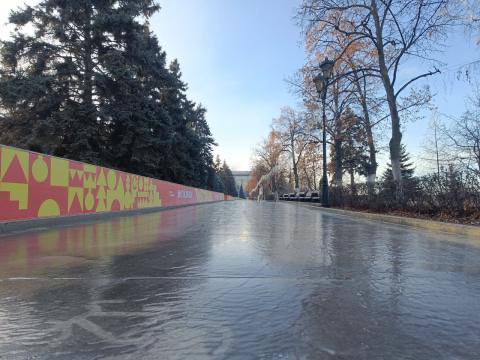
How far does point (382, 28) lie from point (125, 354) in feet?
71.0

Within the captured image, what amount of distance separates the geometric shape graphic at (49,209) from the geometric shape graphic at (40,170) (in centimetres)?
71

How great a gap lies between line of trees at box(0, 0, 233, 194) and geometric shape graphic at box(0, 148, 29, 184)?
17.1 metres

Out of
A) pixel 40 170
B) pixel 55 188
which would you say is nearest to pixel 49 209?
pixel 55 188

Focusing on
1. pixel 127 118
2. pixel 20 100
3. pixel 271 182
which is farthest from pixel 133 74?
pixel 271 182

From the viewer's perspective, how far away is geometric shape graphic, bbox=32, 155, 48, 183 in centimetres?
1189

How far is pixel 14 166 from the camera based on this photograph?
430 inches

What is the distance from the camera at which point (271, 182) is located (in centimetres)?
10044

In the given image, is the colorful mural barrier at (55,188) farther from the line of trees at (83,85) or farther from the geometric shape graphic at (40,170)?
the line of trees at (83,85)

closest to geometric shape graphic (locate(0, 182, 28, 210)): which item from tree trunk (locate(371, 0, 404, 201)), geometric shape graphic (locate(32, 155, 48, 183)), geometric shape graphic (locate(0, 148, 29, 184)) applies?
geometric shape graphic (locate(0, 148, 29, 184))

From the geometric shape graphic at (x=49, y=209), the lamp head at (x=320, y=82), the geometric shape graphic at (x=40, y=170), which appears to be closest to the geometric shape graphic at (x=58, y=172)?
the geometric shape graphic at (x=40, y=170)

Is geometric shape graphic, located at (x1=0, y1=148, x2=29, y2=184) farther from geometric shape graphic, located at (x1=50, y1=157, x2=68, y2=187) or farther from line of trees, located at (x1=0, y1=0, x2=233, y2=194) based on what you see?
line of trees, located at (x1=0, y1=0, x2=233, y2=194)

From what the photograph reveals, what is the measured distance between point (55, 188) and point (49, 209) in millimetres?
743

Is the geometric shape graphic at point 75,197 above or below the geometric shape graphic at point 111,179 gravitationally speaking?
below

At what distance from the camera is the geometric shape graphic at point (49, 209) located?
1215 cm
